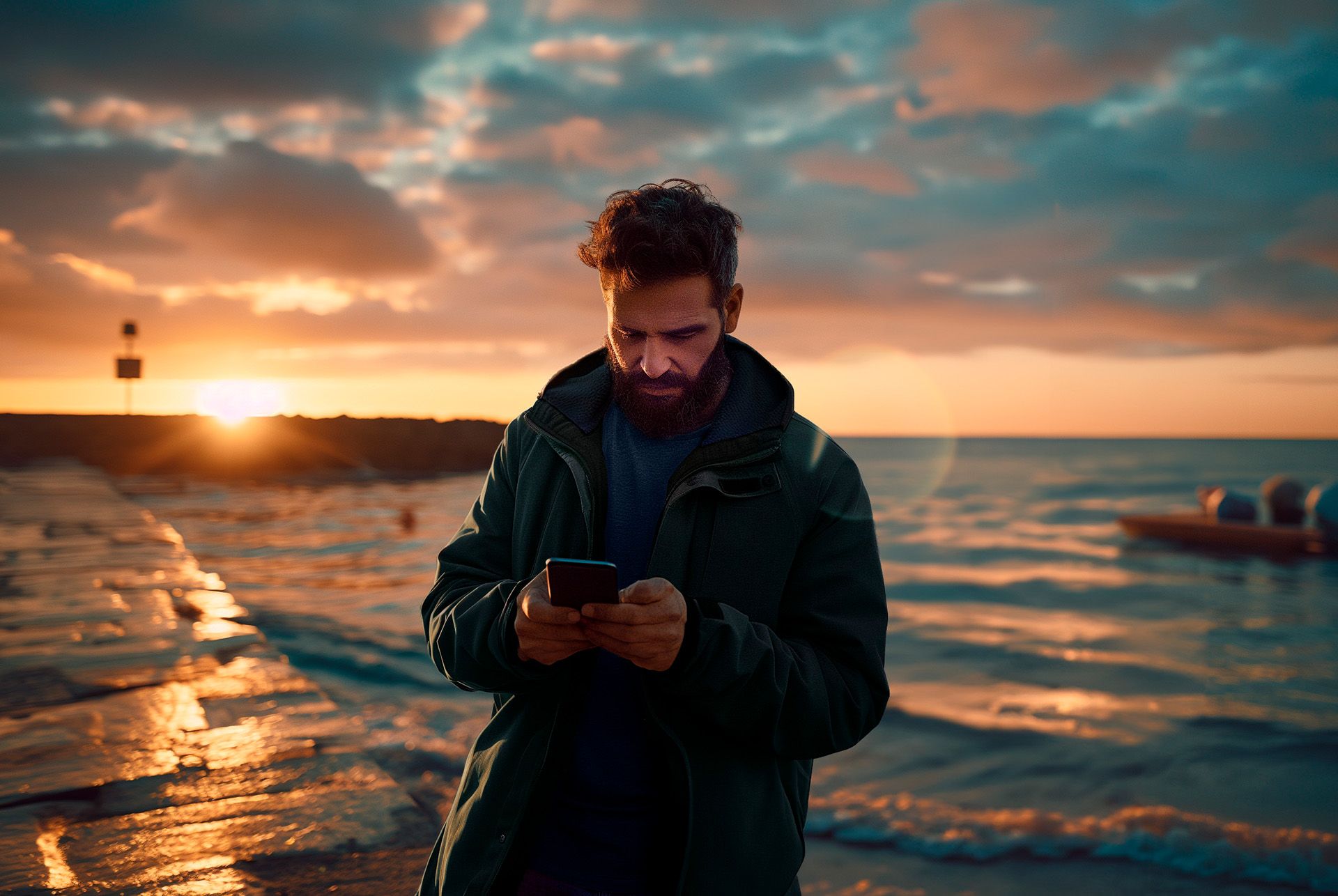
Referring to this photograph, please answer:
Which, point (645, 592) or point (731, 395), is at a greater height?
point (731, 395)

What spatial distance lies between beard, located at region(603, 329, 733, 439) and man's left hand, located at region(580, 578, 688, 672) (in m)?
0.47

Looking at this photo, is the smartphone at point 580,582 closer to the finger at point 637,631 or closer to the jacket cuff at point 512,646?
the finger at point 637,631

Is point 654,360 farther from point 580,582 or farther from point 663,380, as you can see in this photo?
point 580,582

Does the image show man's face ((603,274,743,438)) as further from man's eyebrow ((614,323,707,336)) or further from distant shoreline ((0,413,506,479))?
distant shoreline ((0,413,506,479))

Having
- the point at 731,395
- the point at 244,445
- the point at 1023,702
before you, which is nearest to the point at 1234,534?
the point at 1023,702

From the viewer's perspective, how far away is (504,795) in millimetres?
1605

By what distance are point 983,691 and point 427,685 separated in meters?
6.09

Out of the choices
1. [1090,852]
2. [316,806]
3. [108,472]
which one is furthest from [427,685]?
[108,472]

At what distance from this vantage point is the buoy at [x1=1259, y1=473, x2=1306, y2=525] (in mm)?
22297

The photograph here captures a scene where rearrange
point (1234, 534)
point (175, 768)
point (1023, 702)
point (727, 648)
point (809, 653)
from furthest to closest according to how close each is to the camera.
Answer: point (1234, 534) < point (1023, 702) < point (175, 768) < point (809, 653) < point (727, 648)

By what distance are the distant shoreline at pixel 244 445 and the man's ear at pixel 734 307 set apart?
108ft

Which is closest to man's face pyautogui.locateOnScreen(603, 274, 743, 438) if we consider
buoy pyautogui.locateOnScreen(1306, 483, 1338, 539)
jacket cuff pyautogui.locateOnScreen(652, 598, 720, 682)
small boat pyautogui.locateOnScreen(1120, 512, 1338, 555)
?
jacket cuff pyautogui.locateOnScreen(652, 598, 720, 682)

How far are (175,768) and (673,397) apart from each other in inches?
136

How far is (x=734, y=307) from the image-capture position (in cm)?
188
